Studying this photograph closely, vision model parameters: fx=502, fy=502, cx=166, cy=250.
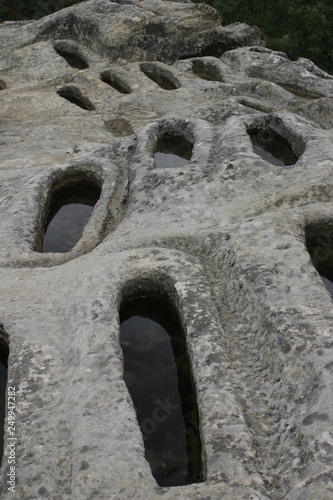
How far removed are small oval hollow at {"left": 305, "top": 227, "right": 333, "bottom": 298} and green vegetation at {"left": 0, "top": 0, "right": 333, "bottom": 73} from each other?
21.9m

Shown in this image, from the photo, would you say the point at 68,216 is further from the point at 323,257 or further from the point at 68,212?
the point at 323,257

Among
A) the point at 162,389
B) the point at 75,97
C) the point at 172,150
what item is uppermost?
the point at 172,150

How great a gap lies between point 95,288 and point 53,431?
1590mm

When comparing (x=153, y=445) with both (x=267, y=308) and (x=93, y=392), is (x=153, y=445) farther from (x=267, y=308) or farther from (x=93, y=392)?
(x=267, y=308)

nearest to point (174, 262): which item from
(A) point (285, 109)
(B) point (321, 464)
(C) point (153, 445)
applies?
(C) point (153, 445)

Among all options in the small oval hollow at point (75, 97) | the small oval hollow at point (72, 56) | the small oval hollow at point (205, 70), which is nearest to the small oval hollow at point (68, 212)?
the small oval hollow at point (75, 97)

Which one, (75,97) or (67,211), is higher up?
(75,97)

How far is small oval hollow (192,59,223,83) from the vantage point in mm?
12727

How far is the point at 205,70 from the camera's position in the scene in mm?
13047

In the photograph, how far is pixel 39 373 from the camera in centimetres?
448

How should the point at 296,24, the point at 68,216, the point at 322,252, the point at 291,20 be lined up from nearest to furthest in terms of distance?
the point at 322,252, the point at 68,216, the point at 291,20, the point at 296,24

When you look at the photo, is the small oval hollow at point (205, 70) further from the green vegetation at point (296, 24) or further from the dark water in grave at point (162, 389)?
the green vegetation at point (296, 24)

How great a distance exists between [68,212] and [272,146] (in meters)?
3.55

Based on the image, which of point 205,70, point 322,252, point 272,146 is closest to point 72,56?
point 205,70
